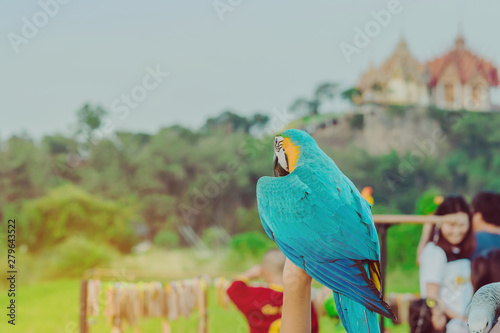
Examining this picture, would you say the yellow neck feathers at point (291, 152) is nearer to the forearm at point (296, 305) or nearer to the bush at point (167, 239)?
the forearm at point (296, 305)

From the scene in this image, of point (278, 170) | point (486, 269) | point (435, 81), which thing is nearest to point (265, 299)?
point (486, 269)

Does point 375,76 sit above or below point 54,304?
above

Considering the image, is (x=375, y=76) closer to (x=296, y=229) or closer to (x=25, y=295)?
(x=25, y=295)

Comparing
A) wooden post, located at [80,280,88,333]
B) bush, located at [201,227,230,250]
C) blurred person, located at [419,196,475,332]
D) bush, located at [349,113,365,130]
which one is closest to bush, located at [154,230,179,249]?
bush, located at [201,227,230,250]

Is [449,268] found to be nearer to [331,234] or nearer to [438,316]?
[438,316]

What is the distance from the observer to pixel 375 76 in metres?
7.74

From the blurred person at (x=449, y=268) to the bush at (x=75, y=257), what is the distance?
185 inches

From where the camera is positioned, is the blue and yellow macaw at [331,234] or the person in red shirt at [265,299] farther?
the person in red shirt at [265,299]

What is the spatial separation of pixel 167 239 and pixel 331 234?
235 inches

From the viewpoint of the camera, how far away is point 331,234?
76 cm

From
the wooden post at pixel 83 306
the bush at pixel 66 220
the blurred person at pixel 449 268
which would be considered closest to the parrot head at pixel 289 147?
the blurred person at pixel 449 268

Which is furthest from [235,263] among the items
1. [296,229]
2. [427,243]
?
[296,229]

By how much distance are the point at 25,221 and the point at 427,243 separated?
5193 mm

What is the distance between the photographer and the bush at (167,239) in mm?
6586
